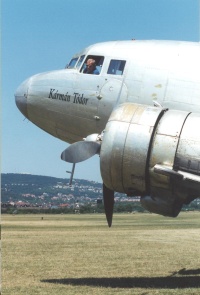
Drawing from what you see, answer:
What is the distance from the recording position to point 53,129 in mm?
19906

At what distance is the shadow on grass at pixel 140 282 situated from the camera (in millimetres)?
17769

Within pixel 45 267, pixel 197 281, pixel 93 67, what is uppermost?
pixel 93 67

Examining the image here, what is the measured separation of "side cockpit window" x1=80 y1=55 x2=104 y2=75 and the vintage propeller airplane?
3cm

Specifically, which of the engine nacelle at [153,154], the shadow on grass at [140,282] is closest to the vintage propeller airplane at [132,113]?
the engine nacelle at [153,154]

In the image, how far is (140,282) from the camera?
18.7 metres

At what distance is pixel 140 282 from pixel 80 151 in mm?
4862

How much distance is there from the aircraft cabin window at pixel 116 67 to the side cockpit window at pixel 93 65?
16.5 inches

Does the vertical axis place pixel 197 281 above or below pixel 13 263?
above

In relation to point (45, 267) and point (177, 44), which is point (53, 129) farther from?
point (45, 267)

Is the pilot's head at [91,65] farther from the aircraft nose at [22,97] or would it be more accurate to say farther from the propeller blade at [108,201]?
the propeller blade at [108,201]

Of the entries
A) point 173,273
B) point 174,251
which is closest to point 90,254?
point 174,251

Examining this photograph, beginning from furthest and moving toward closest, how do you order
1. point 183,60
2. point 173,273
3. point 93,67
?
1. point 173,273
2. point 93,67
3. point 183,60

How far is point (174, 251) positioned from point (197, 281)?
511 inches

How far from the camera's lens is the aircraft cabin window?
722 inches
